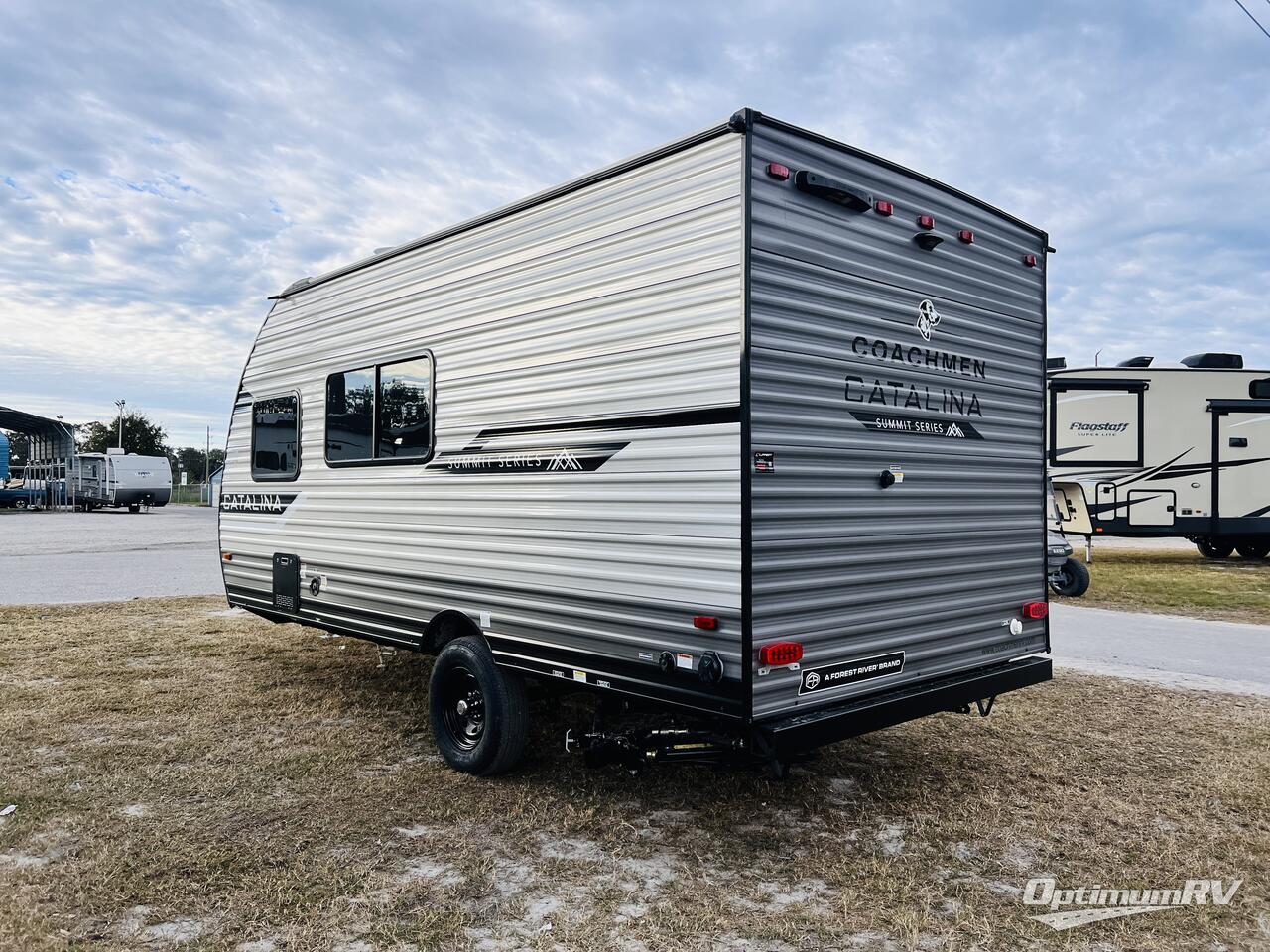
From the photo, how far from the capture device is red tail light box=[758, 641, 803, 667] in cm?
383

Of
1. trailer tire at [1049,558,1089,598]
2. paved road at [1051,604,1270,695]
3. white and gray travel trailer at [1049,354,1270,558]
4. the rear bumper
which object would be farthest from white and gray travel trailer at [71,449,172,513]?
Result: the rear bumper

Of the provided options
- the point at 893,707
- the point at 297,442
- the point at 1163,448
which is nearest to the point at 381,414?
the point at 297,442

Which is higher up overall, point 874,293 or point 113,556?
point 874,293

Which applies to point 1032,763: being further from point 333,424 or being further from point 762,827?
point 333,424

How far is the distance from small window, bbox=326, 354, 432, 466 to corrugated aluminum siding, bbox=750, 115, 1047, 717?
247 centimetres

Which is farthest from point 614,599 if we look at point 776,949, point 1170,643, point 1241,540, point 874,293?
point 1241,540

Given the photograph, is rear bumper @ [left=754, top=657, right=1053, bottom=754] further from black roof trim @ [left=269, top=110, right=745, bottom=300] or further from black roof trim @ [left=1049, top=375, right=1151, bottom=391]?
black roof trim @ [left=1049, top=375, right=1151, bottom=391]

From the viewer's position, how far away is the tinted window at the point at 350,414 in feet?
20.0

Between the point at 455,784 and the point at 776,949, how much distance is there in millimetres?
2213

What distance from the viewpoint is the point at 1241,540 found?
16984 millimetres

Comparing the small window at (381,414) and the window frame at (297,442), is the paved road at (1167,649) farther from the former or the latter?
the window frame at (297,442)

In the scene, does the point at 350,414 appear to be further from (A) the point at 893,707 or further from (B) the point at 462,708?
(A) the point at 893,707

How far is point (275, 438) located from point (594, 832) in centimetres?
422

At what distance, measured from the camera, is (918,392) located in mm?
4668
